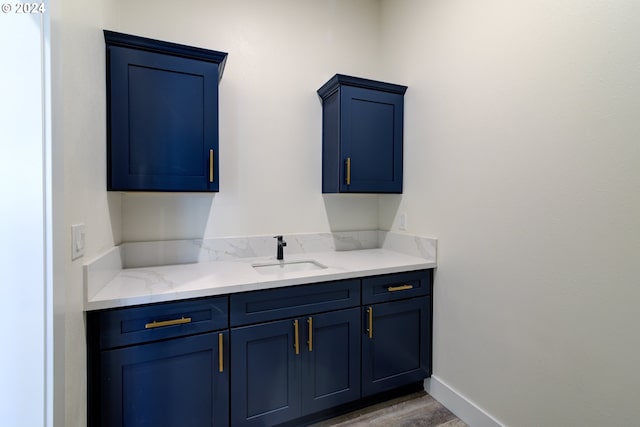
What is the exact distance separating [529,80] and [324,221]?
157 centimetres

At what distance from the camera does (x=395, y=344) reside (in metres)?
1.93

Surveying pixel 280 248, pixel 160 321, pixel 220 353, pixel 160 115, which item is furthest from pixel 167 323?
pixel 160 115

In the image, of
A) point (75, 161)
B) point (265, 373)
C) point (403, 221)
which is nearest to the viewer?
point (75, 161)

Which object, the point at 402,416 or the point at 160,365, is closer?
the point at 160,365

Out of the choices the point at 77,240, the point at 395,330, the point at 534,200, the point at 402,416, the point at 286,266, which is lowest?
the point at 402,416

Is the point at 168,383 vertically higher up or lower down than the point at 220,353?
lower down

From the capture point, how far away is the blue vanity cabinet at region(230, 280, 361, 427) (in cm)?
153

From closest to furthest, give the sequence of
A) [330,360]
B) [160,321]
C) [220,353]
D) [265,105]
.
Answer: [160,321] → [220,353] → [330,360] → [265,105]

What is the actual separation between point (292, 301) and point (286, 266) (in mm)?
523

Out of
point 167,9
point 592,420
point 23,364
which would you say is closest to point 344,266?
point 592,420

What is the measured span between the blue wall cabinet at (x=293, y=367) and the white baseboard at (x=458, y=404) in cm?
59

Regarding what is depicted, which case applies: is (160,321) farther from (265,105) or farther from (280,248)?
(265,105)

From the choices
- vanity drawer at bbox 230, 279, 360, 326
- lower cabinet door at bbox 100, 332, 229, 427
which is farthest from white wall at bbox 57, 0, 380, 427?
vanity drawer at bbox 230, 279, 360, 326

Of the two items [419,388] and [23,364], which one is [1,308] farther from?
[419,388]
